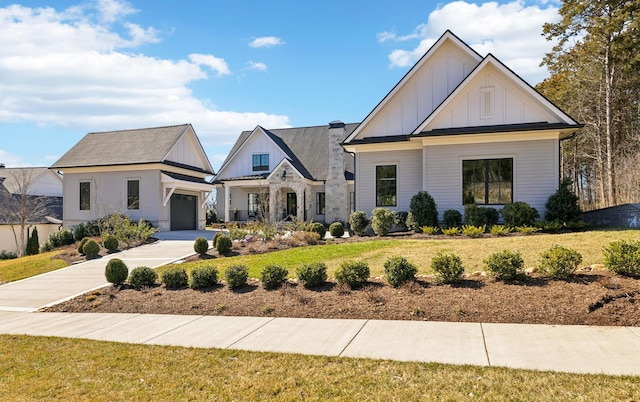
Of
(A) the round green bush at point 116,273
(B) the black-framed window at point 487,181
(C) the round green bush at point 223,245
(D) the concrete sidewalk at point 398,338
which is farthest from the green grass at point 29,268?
(B) the black-framed window at point 487,181

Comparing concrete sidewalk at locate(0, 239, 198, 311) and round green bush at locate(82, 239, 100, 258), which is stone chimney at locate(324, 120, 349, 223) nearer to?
concrete sidewalk at locate(0, 239, 198, 311)

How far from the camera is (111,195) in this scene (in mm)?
25469

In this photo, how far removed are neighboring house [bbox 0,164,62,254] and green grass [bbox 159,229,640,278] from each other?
76.0 feet

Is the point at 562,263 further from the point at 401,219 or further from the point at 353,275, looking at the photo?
the point at 401,219

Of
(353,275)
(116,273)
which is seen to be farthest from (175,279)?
(353,275)

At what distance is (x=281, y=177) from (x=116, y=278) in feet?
54.9

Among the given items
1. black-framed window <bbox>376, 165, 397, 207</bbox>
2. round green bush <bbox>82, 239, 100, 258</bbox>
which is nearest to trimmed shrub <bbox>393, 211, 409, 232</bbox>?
black-framed window <bbox>376, 165, 397, 207</bbox>

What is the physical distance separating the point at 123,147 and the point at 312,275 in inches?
873

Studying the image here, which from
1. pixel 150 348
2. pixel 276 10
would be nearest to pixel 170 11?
pixel 276 10

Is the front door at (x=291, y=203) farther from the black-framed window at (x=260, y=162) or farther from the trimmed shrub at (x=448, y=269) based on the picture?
the trimmed shrub at (x=448, y=269)

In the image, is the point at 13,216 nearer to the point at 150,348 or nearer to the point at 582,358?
the point at 150,348

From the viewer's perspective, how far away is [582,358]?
4660 millimetres

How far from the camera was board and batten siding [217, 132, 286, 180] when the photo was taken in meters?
29.4

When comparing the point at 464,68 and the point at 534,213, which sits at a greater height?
the point at 464,68
